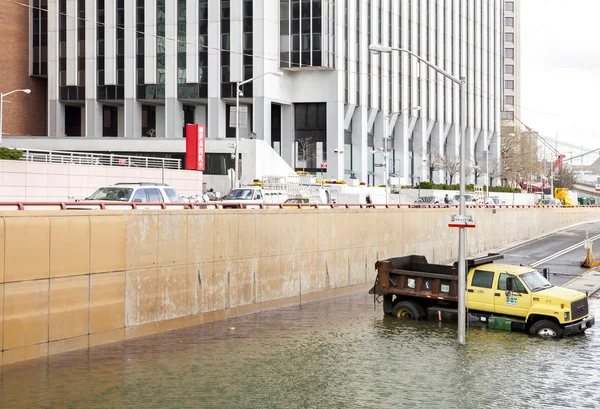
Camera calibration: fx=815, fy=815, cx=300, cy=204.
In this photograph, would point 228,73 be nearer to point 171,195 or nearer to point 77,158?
point 77,158

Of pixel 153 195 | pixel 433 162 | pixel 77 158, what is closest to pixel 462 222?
pixel 153 195

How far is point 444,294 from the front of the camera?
24.2 m

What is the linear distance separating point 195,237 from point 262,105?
5481cm

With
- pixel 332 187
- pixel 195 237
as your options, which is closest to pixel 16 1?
pixel 332 187

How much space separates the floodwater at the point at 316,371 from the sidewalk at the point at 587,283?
30.7ft

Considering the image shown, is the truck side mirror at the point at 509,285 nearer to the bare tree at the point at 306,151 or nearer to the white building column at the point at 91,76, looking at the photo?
the bare tree at the point at 306,151

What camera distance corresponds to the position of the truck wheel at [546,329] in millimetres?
22391

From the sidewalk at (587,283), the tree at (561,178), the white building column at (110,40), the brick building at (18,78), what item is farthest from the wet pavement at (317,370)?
the tree at (561,178)

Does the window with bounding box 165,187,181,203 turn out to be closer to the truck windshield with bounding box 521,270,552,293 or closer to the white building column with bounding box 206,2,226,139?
the truck windshield with bounding box 521,270,552,293

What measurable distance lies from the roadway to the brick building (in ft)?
186

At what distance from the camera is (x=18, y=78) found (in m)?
87.8

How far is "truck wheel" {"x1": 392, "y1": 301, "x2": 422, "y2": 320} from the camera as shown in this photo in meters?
25.0

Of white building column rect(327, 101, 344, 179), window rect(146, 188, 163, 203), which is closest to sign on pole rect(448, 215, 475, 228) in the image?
window rect(146, 188, 163, 203)

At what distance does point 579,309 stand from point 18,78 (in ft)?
254
